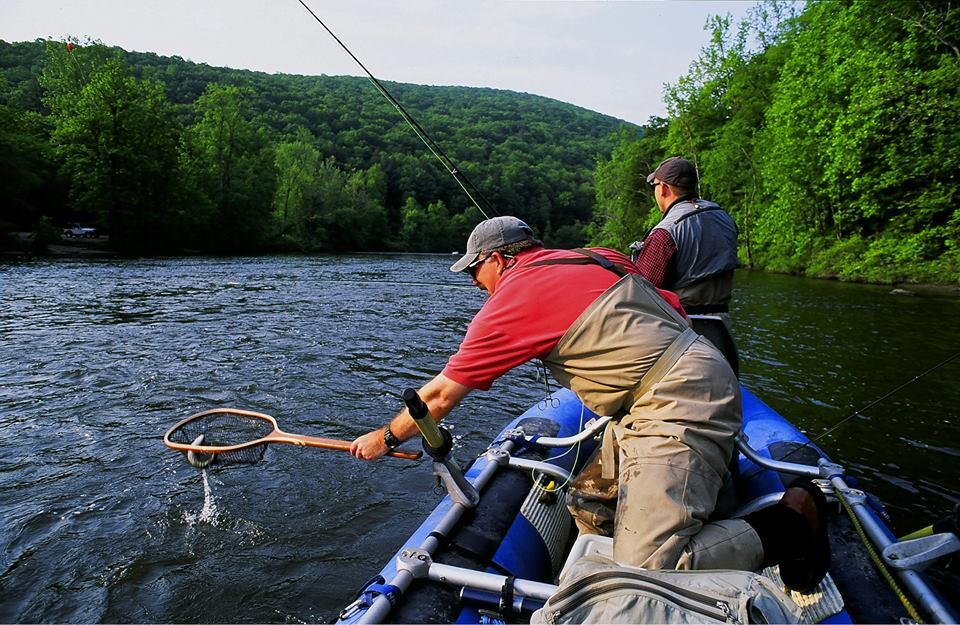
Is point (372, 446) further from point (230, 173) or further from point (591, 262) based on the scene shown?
point (230, 173)

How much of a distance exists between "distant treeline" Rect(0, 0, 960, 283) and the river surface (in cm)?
833

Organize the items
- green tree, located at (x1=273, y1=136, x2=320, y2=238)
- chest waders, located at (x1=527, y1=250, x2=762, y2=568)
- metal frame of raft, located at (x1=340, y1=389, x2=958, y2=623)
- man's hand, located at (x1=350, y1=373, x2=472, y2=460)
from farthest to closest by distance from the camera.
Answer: green tree, located at (x1=273, y1=136, x2=320, y2=238) < man's hand, located at (x1=350, y1=373, x2=472, y2=460) < metal frame of raft, located at (x1=340, y1=389, x2=958, y2=623) < chest waders, located at (x1=527, y1=250, x2=762, y2=568)

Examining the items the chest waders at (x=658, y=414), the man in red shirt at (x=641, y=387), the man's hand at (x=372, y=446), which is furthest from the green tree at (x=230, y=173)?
the chest waders at (x=658, y=414)

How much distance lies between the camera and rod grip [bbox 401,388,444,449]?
9.11 feet

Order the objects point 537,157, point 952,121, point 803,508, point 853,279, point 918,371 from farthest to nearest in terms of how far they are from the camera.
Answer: point 537,157
point 853,279
point 952,121
point 918,371
point 803,508

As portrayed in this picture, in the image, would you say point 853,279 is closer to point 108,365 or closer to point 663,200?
point 663,200

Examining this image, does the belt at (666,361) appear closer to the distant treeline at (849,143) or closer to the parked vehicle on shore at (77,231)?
the distant treeline at (849,143)

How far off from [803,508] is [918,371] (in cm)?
888

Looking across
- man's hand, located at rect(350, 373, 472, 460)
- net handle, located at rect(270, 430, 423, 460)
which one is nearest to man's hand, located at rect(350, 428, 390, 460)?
man's hand, located at rect(350, 373, 472, 460)

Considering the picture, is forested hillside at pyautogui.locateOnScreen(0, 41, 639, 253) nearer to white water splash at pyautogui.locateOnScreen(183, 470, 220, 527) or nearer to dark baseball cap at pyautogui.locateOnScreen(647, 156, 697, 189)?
dark baseball cap at pyautogui.locateOnScreen(647, 156, 697, 189)

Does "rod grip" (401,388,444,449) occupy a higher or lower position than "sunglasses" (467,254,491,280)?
lower

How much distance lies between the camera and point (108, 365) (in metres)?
9.34

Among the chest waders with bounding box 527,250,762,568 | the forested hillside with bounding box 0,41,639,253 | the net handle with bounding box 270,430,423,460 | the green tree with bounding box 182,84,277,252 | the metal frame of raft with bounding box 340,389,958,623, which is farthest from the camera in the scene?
the green tree with bounding box 182,84,277,252

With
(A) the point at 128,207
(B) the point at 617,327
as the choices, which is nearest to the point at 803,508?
(B) the point at 617,327
